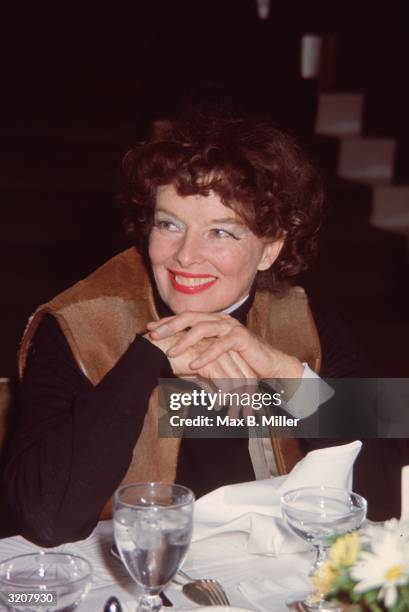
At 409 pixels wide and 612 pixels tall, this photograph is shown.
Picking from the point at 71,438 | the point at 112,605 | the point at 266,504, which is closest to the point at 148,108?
the point at 71,438

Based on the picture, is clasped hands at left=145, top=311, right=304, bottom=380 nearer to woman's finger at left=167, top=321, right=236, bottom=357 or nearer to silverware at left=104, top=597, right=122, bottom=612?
woman's finger at left=167, top=321, right=236, bottom=357

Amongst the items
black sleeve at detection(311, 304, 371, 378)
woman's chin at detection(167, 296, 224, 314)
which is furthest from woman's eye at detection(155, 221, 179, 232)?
black sleeve at detection(311, 304, 371, 378)

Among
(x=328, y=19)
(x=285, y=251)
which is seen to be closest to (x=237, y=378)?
(x=285, y=251)

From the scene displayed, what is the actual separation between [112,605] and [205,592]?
0.15 m

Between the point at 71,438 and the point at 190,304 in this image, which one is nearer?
the point at 71,438

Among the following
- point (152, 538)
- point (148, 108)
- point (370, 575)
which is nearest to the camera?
point (370, 575)

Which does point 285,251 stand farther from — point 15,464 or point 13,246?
point 13,246

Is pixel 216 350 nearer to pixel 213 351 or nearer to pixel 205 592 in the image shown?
pixel 213 351

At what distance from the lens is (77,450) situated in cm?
157

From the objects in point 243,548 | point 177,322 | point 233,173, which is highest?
point 233,173

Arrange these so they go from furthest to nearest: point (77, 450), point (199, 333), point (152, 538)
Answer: point (199, 333)
point (77, 450)
point (152, 538)

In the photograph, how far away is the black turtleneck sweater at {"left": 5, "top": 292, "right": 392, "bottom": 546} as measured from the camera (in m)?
1.52

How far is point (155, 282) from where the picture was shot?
1.95 meters

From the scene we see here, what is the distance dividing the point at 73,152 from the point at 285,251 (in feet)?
12.1
